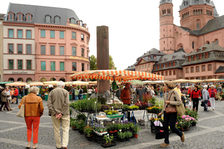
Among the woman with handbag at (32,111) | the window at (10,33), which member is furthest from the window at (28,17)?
the woman with handbag at (32,111)

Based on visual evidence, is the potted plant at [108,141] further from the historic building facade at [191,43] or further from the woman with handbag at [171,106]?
the historic building facade at [191,43]

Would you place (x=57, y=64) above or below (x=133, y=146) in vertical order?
above

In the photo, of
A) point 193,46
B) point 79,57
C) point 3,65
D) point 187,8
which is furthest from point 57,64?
point 187,8

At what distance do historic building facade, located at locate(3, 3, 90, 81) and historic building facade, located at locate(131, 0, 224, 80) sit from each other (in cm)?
2785

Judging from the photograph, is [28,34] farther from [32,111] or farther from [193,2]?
[193,2]

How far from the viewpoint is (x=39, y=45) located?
4122cm

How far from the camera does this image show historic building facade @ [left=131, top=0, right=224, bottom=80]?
146 ft

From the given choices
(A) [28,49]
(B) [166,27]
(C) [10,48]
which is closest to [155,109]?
(A) [28,49]

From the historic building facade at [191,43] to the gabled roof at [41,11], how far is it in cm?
3074

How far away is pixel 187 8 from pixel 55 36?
184 feet

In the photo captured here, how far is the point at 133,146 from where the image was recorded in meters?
6.08

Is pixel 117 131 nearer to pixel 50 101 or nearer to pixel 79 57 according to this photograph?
pixel 50 101

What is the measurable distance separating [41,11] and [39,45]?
8671mm

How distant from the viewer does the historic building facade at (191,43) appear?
4441 centimetres
